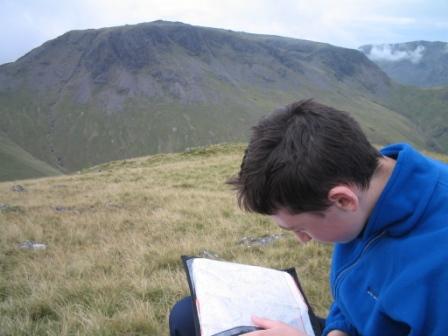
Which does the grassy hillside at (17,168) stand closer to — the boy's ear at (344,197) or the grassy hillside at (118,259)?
the grassy hillside at (118,259)

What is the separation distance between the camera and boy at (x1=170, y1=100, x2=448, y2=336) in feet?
5.52

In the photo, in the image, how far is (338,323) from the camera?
2.37 metres

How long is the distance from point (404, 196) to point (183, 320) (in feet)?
5.28

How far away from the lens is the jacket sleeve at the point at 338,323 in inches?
91.6

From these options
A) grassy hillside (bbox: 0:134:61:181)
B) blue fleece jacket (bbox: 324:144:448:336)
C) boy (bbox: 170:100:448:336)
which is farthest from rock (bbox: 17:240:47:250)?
grassy hillside (bbox: 0:134:61:181)

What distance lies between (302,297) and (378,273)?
3.46 feet

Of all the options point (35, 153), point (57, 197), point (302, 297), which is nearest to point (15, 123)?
point (35, 153)

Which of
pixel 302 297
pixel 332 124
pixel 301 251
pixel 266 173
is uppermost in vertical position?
pixel 332 124

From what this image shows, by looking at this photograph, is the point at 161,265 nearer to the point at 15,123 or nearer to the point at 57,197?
the point at 57,197

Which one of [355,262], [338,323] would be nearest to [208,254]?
[338,323]

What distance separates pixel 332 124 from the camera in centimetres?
191

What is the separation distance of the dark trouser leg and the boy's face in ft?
3.27

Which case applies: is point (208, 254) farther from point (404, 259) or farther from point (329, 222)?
point (404, 259)

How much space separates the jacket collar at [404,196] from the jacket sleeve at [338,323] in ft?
2.30
